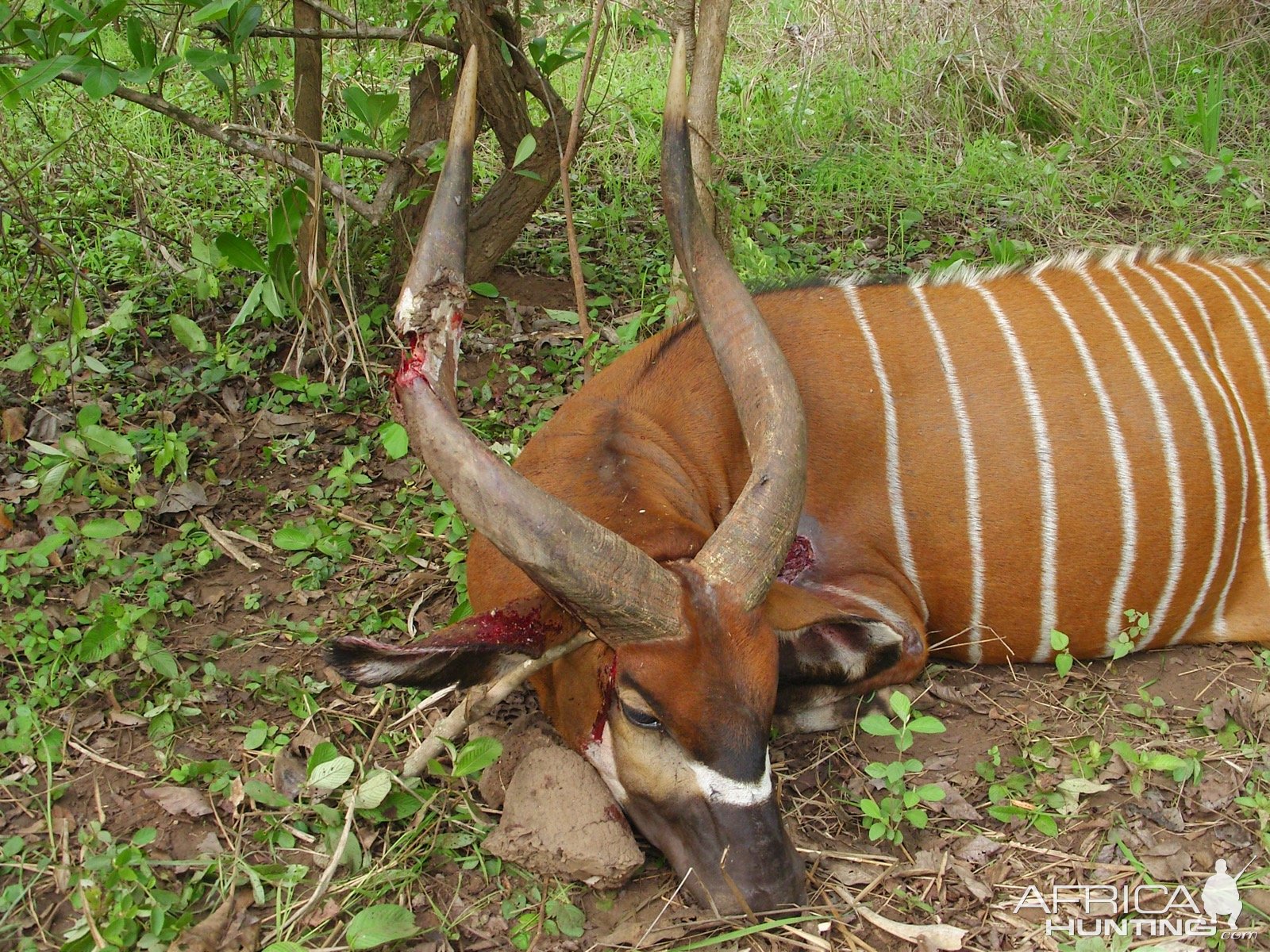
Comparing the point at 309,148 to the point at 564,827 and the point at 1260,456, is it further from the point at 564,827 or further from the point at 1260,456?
the point at 1260,456

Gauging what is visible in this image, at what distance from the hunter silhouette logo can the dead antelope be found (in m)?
0.89

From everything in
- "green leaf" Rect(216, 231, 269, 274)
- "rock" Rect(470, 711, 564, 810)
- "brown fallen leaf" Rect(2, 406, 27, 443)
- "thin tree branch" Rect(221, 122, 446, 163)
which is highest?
"thin tree branch" Rect(221, 122, 446, 163)

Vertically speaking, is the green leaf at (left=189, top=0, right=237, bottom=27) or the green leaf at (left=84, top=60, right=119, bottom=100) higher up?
the green leaf at (left=189, top=0, right=237, bottom=27)

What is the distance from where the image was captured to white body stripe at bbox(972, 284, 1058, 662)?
3.50m

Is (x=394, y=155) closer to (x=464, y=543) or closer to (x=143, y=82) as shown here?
(x=143, y=82)

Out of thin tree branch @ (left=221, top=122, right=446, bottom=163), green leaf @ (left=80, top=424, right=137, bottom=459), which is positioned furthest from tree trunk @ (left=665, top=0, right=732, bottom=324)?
green leaf @ (left=80, top=424, right=137, bottom=459)

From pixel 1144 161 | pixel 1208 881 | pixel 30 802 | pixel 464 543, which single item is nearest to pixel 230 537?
pixel 464 543

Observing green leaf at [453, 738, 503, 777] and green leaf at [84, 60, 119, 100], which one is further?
green leaf at [84, 60, 119, 100]

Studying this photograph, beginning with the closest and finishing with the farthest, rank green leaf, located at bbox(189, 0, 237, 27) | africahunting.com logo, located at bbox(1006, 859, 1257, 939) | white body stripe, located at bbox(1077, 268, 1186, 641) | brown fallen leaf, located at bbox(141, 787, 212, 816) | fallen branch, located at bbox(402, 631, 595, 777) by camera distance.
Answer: africahunting.com logo, located at bbox(1006, 859, 1257, 939)
fallen branch, located at bbox(402, 631, 595, 777)
brown fallen leaf, located at bbox(141, 787, 212, 816)
green leaf, located at bbox(189, 0, 237, 27)
white body stripe, located at bbox(1077, 268, 1186, 641)

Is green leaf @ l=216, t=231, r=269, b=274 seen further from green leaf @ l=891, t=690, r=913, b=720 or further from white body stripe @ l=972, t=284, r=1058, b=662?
green leaf @ l=891, t=690, r=913, b=720

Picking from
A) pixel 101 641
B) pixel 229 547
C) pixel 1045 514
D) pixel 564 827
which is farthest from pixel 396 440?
pixel 1045 514

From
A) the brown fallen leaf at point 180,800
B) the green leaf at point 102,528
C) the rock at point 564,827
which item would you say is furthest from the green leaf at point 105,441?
the rock at point 564,827

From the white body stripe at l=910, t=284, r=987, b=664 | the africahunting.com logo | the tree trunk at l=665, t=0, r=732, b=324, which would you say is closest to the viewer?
the africahunting.com logo

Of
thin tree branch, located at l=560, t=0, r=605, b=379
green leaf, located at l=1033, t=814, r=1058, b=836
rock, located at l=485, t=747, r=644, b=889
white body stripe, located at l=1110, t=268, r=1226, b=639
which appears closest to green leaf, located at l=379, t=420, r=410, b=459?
thin tree branch, located at l=560, t=0, r=605, b=379
